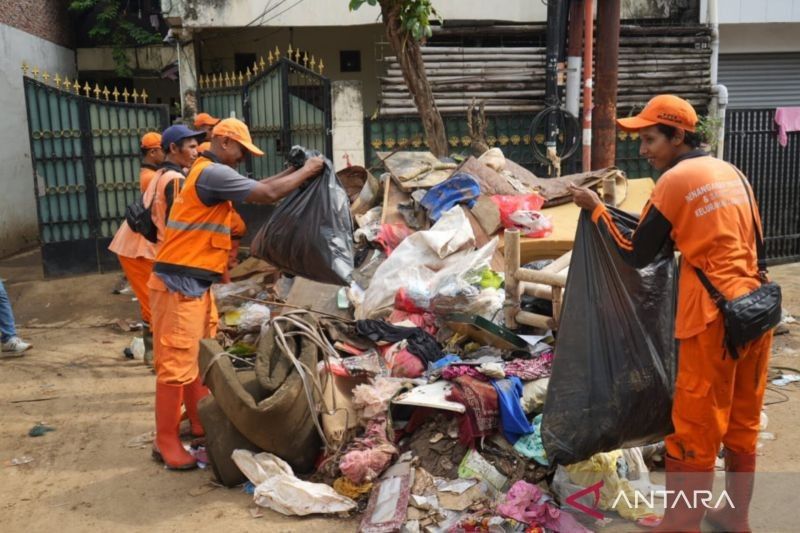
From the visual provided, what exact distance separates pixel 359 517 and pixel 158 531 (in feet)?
3.11

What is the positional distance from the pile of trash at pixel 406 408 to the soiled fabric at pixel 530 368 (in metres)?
0.01

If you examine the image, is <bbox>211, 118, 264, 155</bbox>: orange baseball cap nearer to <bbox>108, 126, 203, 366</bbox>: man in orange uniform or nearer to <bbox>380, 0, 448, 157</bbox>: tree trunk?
<bbox>108, 126, 203, 366</bbox>: man in orange uniform

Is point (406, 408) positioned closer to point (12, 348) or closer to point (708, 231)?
point (708, 231)

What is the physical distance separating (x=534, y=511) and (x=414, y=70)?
16.8 ft

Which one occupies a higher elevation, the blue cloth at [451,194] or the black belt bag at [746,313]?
the blue cloth at [451,194]

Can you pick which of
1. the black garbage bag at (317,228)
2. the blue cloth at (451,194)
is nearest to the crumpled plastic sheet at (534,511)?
the black garbage bag at (317,228)

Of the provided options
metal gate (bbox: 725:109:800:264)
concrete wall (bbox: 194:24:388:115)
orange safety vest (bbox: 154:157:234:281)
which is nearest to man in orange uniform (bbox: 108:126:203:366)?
orange safety vest (bbox: 154:157:234:281)

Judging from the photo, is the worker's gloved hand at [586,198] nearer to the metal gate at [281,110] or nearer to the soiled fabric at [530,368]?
the soiled fabric at [530,368]

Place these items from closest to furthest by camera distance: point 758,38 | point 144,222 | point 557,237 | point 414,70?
point 144,222, point 557,237, point 414,70, point 758,38

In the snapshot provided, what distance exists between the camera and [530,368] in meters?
4.32

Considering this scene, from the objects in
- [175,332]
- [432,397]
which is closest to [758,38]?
[432,397]

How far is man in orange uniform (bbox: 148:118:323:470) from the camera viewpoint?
165 inches

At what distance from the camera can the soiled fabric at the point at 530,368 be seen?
4250mm

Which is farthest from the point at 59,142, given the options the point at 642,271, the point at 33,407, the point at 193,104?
the point at 642,271
